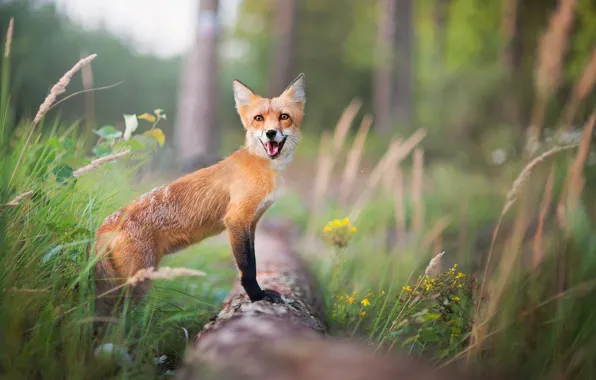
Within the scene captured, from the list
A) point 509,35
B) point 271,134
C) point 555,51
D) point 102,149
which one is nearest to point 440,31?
point 509,35

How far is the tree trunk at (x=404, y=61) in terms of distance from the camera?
503 inches

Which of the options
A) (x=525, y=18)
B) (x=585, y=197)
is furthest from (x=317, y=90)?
(x=585, y=197)

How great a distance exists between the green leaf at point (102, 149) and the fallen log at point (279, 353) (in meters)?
1.29

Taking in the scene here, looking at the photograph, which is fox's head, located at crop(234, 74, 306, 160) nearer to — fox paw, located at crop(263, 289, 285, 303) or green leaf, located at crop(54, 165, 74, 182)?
fox paw, located at crop(263, 289, 285, 303)

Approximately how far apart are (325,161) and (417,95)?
15263 mm

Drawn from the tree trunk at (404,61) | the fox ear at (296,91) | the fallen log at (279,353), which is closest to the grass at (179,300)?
the fallen log at (279,353)

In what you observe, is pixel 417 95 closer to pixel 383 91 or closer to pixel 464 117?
pixel 383 91

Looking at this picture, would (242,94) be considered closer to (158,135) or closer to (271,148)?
(271,148)

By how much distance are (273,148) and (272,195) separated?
31cm

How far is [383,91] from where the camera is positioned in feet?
45.9

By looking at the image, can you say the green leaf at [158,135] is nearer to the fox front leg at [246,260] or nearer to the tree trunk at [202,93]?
the fox front leg at [246,260]

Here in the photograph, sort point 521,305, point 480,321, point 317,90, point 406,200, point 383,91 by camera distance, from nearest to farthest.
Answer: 1. point 480,321
2. point 521,305
3. point 406,200
4. point 383,91
5. point 317,90

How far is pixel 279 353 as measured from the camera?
1.69m

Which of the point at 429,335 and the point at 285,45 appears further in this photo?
the point at 285,45
